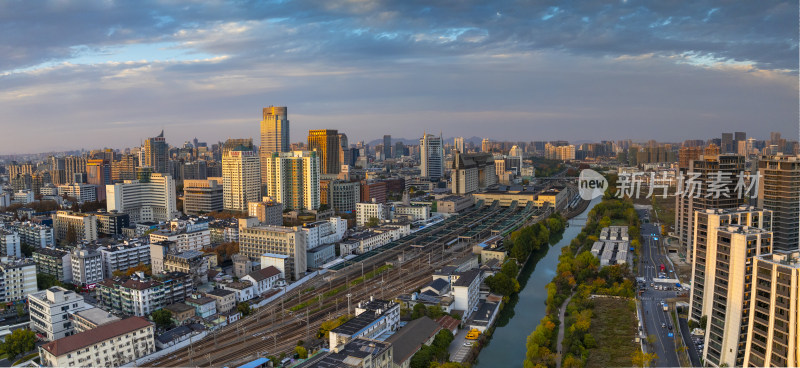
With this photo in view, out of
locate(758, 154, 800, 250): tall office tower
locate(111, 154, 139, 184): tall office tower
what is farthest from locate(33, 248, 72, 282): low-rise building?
locate(111, 154, 139, 184): tall office tower

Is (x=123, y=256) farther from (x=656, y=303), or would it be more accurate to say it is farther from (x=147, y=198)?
(x=656, y=303)

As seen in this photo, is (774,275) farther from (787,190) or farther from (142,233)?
(142,233)

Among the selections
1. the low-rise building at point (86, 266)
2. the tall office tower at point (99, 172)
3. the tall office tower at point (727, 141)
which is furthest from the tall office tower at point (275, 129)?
the tall office tower at point (727, 141)

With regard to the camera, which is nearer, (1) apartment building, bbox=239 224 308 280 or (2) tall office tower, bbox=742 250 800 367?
(2) tall office tower, bbox=742 250 800 367

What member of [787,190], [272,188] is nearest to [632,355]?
[787,190]

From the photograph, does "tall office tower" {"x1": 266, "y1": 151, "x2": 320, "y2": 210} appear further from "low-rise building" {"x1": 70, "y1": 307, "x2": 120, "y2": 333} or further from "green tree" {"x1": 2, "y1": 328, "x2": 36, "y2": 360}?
"green tree" {"x1": 2, "y1": 328, "x2": 36, "y2": 360}

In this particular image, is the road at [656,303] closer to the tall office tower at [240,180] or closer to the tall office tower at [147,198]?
the tall office tower at [240,180]
